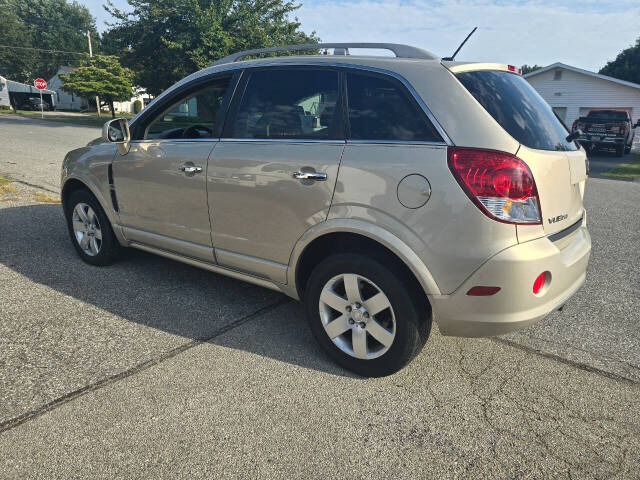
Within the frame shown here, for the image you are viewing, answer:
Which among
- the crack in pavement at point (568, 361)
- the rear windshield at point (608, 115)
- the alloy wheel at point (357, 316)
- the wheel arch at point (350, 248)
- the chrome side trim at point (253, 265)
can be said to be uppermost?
the rear windshield at point (608, 115)

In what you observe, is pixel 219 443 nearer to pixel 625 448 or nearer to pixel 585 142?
pixel 625 448

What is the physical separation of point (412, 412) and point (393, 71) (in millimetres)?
1889

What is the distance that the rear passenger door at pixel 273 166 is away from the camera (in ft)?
9.23

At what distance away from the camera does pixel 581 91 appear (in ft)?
96.5

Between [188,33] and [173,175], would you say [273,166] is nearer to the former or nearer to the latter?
[173,175]

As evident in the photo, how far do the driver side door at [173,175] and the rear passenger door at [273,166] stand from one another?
16 centimetres

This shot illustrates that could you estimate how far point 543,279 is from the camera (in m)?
2.42

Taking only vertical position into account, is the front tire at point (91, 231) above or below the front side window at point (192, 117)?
below

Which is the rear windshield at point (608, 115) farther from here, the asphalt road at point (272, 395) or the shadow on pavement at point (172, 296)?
the shadow on pavement at point (172, 296)

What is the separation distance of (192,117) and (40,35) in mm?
100714

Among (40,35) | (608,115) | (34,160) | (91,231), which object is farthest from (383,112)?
(40,35)

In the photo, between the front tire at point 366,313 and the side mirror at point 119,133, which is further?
the side mirror at point 119,133

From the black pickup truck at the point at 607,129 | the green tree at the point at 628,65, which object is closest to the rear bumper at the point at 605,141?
the black pickup truck at the point at 607,129

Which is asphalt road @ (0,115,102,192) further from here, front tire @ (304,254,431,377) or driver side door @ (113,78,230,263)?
front tire @ (304,254,431,377)
